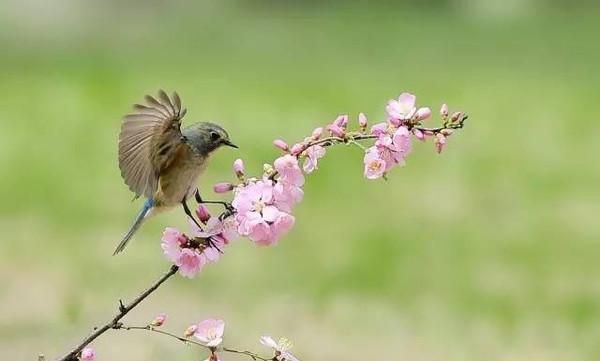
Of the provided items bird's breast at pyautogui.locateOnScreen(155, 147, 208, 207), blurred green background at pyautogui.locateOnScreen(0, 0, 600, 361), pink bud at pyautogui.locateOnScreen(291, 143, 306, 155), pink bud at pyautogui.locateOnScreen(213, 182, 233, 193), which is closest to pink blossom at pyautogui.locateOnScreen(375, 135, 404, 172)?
pink bud at pyautogui.locateOnScreen(291, 143, 306, 155)

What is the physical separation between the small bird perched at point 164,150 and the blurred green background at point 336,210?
2510mm

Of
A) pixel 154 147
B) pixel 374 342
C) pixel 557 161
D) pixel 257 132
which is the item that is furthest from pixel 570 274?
pixel 154 147

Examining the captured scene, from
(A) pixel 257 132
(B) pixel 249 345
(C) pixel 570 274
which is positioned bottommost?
(B) pixel 249 345

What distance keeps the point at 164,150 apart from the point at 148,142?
2.4 inches

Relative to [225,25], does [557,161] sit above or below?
below

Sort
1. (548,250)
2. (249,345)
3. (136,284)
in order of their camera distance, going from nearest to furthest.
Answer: (249,345)
(136,284)
(548,250)

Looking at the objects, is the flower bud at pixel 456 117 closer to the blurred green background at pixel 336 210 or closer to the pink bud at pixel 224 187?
the pink bud at pixel 224 187

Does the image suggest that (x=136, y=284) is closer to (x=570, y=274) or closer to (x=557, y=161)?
(x=570, y=274)

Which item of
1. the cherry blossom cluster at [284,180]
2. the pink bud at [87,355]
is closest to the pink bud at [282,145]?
the cherry blossom cluster at [284,180]

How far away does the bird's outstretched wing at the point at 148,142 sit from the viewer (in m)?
2.42

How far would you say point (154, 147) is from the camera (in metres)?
2.51

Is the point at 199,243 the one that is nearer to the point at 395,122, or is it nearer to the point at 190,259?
the point at 190,259

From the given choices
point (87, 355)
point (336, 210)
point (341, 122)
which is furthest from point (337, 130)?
point (336, 210)

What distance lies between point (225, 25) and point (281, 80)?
19.7ft
